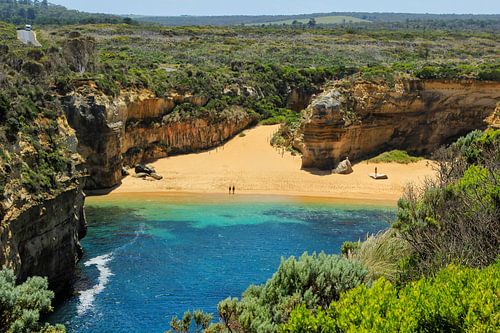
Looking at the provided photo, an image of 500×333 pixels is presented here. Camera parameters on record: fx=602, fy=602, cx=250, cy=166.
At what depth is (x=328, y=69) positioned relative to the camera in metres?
62.6

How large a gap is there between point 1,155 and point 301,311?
44.4 ft

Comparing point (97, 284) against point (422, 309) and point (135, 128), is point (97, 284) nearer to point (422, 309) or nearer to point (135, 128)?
point (422, 309)

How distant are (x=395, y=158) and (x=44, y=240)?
1266 inches

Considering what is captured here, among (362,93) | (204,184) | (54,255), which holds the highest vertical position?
(362,93)

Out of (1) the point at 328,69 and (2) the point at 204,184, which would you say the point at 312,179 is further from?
(1) the point at 328,69

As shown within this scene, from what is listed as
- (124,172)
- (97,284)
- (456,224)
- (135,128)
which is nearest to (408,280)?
(456,224)

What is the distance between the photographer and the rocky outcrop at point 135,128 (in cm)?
3984

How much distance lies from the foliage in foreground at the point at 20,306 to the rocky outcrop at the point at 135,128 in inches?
993

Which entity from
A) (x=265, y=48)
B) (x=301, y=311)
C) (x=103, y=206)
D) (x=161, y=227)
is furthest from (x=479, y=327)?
(x=265, y=48)

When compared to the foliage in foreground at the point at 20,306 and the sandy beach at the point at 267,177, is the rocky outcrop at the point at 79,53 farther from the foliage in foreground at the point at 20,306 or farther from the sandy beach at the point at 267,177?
the foliage in foreground at the point at 20,306

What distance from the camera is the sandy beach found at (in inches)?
1690

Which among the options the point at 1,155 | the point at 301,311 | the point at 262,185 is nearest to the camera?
the point at 301,311

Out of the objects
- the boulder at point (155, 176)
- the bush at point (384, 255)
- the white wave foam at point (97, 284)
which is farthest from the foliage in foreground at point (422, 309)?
the boulder at point (155, 176)

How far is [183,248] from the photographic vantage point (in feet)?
101
